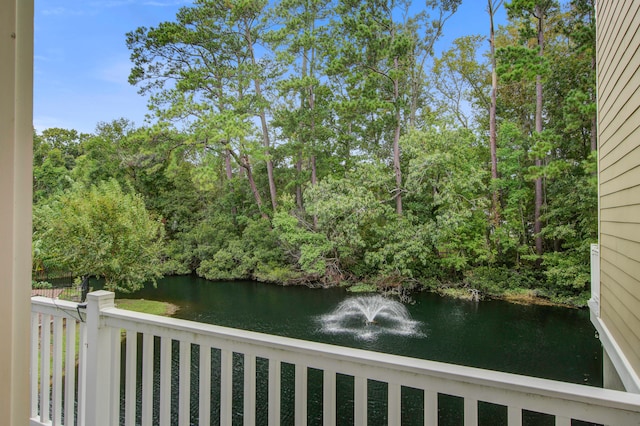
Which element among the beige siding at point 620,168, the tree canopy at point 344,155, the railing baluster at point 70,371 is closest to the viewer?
the railing baluster at point 70,371

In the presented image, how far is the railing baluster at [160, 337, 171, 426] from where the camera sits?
1199 millimetres

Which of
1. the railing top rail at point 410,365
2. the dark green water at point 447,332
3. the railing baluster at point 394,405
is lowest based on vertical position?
the dark green water at point 447,332

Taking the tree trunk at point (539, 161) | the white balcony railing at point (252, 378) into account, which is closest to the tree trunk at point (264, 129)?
the tree trunk at point (539, 161)

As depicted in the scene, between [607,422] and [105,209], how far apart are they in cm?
824

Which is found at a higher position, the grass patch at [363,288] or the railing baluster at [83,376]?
the railing baluster at [83,376]

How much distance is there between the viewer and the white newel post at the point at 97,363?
1357mm

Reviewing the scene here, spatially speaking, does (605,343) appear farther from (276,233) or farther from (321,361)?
(276,233)

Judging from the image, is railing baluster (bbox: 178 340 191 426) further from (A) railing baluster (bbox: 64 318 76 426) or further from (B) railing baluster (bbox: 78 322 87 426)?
(A) railing baluster (bbox: 64 318 76 426)

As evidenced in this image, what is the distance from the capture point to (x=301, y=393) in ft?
3.26

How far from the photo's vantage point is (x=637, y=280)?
1993mm

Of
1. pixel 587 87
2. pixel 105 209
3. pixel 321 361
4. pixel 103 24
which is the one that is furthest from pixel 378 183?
pixel 321 361

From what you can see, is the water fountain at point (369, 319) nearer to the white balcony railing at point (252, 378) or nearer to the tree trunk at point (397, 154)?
the tree trunk at point (397, 154)

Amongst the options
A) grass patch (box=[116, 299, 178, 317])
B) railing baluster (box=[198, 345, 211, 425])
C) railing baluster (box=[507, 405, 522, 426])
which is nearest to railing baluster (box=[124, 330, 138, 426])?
railing baluster (box=[198, 345, 211, 425])

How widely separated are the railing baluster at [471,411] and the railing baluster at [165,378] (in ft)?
2.78
